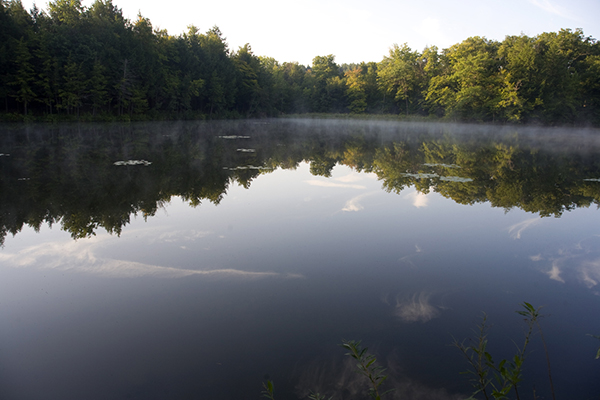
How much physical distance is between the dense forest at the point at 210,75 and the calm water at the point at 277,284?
87.0ft

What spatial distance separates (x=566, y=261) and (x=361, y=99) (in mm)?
63182

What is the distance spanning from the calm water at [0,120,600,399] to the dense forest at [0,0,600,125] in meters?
26.5

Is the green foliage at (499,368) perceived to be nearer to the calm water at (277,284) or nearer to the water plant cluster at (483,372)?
the water plant cluster at (483,372)

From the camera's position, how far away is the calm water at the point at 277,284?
109 inches

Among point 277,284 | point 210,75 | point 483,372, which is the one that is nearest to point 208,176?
point 277,284

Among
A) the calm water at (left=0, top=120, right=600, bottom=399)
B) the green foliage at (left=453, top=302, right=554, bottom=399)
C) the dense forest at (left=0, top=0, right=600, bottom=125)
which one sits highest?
the dense forest at (left=0, top=0, right=600, bottom=125)

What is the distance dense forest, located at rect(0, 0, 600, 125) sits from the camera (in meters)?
29.4

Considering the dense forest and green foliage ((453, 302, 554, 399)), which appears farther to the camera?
the dense forest

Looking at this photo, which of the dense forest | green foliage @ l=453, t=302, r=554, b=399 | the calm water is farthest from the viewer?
the dense forest

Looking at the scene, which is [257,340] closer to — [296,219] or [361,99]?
[296,219]

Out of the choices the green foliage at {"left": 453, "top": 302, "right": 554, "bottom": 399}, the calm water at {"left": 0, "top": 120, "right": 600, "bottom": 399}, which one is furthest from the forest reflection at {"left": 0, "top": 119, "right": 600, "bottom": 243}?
the green foliage at {"left": 453, "top": 302, "right": 554, "bottom": 399}

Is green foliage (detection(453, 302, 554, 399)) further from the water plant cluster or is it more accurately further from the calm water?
the calm water

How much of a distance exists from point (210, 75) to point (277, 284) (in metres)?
50.9

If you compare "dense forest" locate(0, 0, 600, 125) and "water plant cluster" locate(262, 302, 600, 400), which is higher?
"dense forest" locate(0, 0, 600, 125)
